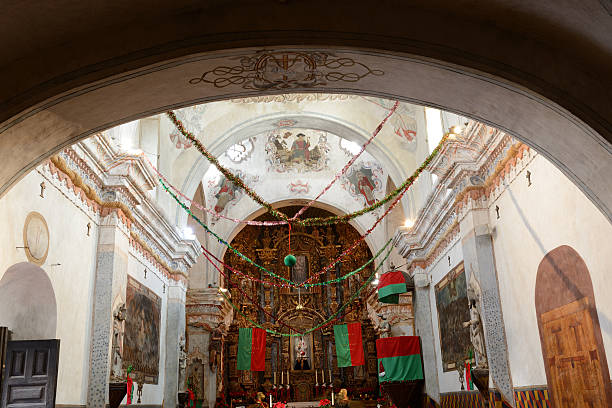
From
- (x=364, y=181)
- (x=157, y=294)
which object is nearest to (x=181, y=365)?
(x=157, y=294)

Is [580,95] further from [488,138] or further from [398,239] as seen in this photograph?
[398,239]

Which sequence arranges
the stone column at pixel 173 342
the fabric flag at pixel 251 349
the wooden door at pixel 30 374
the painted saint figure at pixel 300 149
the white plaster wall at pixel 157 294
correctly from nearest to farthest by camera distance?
the wooden door at pixel 30 374, the white plaster wall at pixel 157 294, the stone column at pixel 173 342, the painted saint figure at pixel 300 149, the fabric flag at pixel 251 349

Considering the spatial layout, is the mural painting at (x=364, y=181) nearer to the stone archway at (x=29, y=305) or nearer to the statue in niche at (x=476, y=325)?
the statue in niche at (x=476, y=325)

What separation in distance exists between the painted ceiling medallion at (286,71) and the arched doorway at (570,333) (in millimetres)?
3688

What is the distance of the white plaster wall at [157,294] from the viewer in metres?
12.1

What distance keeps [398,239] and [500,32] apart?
→ 34.5 feet

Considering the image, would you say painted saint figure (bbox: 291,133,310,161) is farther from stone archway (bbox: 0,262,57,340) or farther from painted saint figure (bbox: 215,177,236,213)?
stone archway (bbox: 0,262,57,340)

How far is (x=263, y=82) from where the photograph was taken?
20.1 ft

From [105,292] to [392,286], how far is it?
272 inches

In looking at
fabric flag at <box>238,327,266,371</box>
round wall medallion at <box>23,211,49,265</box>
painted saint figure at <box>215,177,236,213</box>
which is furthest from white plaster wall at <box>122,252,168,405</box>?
Result: fabric flag at <box>238,327,266,371</box>

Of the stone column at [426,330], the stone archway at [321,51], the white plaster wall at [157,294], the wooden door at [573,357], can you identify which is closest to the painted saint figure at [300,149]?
the stone column at [426,330]

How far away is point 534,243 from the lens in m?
8.34

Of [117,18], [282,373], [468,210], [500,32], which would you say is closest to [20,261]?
[117,18]

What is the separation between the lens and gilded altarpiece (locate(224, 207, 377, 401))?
24.5 meters
